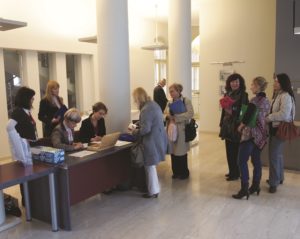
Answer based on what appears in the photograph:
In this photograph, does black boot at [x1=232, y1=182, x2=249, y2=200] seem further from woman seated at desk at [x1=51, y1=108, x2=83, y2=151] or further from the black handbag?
woman seated at desk at [x1=51, y1=108, x2=83, y2=151]

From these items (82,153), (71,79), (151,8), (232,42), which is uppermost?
(151,8)

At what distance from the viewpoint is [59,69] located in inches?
285

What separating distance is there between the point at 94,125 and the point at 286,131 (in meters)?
2.41

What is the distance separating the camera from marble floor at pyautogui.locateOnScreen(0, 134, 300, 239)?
305 cm

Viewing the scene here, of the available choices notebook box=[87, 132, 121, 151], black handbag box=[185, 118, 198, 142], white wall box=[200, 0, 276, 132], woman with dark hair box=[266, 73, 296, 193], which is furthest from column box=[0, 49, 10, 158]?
white wall box=[200, 0, 276, 132]

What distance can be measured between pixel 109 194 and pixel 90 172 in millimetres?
789

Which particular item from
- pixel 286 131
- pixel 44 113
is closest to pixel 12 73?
pixel 44 113

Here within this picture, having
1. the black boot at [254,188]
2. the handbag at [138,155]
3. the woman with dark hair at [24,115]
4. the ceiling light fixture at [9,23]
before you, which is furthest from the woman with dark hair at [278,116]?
the ceiling light fixture at [9,23]

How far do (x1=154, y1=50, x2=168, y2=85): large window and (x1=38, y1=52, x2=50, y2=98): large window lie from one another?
4620 millimetres

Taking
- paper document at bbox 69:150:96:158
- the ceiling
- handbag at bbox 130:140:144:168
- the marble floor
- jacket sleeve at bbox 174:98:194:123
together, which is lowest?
the marble floor

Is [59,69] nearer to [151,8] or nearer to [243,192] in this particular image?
[151,8]

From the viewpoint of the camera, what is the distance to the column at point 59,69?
7.18 meters

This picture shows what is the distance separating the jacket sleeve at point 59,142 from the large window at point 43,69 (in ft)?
12.8

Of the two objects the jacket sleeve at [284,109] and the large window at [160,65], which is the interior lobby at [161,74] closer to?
the large window at [160,65]
